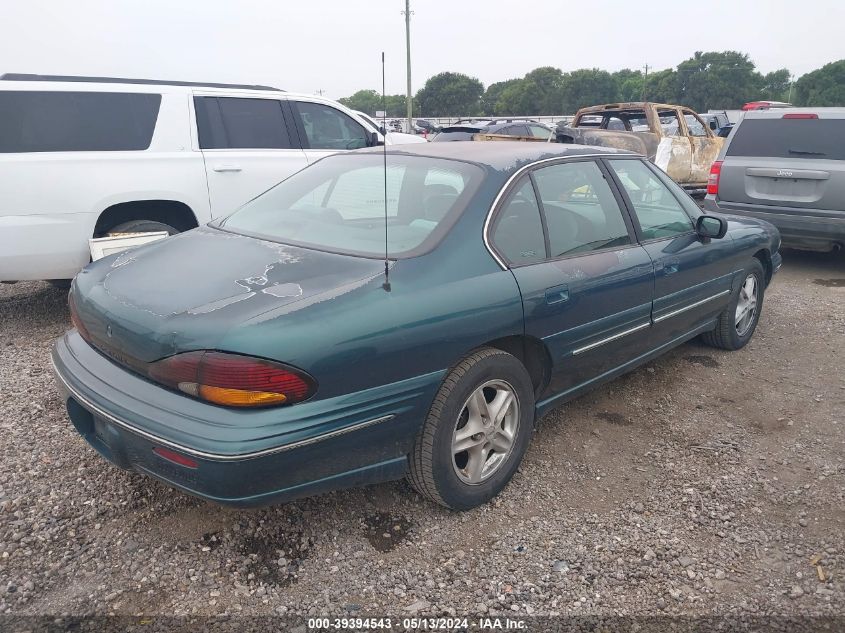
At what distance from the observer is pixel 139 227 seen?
5.04 metres

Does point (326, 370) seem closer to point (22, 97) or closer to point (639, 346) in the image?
point (639, 346)

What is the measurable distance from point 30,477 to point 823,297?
6491mm

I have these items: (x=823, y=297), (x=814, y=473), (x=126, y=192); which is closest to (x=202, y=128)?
(x=126, y=192)

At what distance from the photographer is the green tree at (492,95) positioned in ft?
253

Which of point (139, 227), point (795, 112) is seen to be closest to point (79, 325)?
point (139, 227)

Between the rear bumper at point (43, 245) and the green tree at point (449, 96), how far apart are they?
66.1 meters

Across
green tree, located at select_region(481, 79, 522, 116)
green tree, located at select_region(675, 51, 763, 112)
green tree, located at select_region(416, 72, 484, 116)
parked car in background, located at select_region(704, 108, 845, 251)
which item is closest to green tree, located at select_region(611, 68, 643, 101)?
green tree, located at select_region(675, 51, 763, 112)

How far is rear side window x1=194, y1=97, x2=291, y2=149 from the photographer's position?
5.55 meters

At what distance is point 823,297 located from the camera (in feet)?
20.2

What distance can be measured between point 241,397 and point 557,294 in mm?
1468

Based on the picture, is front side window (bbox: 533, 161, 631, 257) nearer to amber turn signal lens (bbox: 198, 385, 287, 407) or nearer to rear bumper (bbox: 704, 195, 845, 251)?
amber turn signal lens (bbox: 198, 385, 287, 407)

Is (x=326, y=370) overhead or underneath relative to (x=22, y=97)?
underneath

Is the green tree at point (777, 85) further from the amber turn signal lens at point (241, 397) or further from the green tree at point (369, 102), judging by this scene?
the amber turn signal lens at point (241, 397)

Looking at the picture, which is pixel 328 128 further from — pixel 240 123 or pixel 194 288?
pixel 194 288
